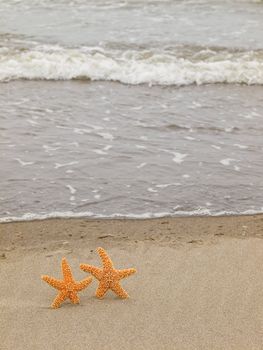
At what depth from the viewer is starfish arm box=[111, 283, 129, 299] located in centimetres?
444

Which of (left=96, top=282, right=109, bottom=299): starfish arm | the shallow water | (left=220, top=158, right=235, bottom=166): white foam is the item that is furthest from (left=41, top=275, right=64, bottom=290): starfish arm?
(left=220, top=158, right=235, bottom=166): white foam

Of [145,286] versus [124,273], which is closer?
[124,273]

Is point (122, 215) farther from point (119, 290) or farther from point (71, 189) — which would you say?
point (119, 290)

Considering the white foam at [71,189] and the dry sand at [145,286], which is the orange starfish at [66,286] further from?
the white foam at [71,189]

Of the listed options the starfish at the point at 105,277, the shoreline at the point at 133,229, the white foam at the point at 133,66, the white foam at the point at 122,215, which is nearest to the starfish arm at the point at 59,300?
the starfish at the point at 105,277

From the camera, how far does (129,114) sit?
30.1 ft

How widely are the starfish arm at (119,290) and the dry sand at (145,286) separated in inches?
2.1

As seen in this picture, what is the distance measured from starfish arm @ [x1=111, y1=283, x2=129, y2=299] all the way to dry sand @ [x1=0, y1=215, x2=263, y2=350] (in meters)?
0.05

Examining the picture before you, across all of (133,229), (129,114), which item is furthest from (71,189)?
(129,114)

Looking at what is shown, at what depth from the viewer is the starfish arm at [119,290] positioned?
4.44m

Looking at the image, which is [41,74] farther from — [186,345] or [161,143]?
[186,345]

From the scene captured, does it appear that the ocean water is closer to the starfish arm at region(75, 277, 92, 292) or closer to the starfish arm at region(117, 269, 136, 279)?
the starfish arm at region(117, 269, 136, 279)

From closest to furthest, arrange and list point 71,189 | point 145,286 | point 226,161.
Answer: point 145,286 → point 71,189 → point 226,161

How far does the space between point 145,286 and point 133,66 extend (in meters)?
7.89
